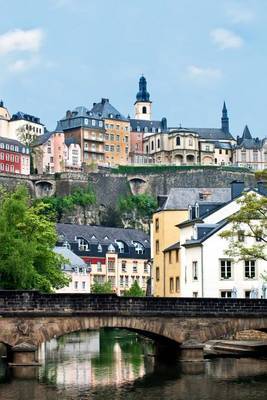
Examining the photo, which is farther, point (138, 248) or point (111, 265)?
point (138, 248)

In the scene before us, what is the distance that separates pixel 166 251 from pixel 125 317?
95.4ft

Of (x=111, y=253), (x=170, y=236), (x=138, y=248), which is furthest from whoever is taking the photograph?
(x=138, y=248)

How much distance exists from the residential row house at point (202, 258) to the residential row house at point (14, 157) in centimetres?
9352

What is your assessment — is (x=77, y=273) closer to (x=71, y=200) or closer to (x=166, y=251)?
(x=166, y=251)

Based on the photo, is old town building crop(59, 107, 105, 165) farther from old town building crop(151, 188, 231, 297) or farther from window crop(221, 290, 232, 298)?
window crop(221, 290, 232, 298)

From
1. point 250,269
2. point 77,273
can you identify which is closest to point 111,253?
point 77,273

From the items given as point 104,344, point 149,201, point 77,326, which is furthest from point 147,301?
point 149,201

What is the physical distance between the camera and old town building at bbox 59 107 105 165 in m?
191

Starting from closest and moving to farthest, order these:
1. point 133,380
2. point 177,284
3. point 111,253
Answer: point 133,380
point 177,284
point 111,253

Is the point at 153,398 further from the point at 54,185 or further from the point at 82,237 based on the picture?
the point at 54,185

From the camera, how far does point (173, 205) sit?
276ft

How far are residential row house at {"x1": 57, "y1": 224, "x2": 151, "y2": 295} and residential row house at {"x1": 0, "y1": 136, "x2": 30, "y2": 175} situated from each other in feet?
127

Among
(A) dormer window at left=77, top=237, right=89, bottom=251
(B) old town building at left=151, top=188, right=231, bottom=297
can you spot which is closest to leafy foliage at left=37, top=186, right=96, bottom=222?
(A) dormer window at left=77, top=237, right=89, bottom=251

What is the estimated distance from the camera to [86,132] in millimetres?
191875
